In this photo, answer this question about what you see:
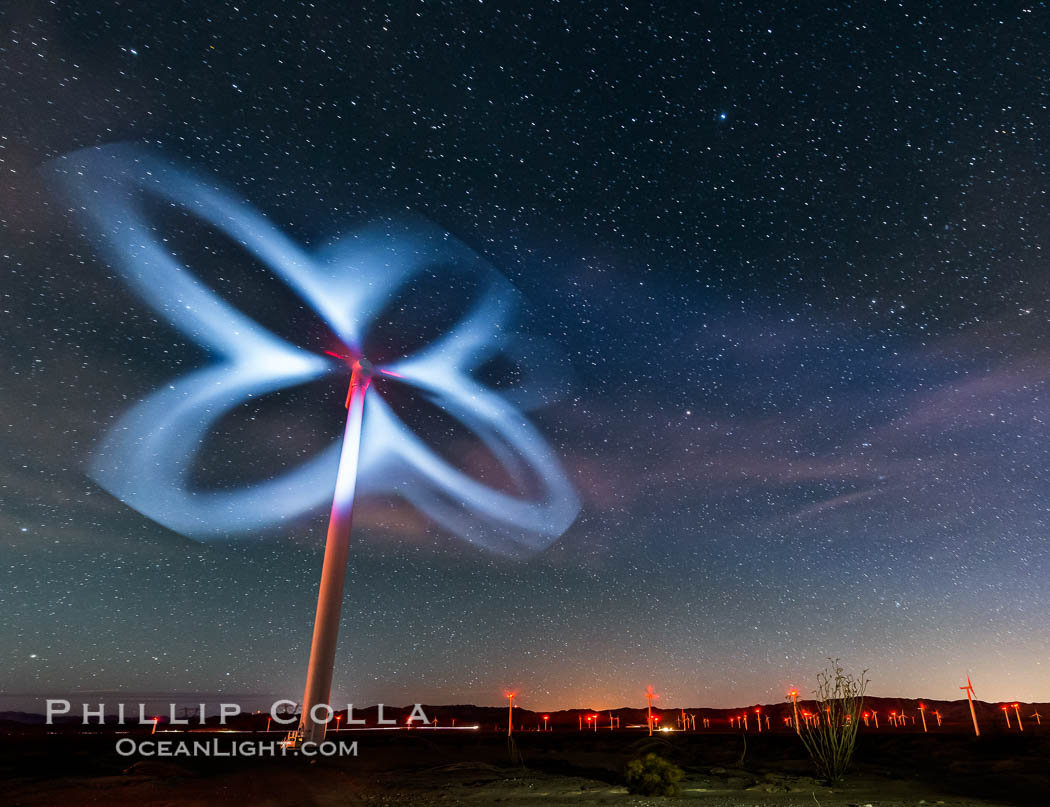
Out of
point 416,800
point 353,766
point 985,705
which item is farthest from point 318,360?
point 985,705

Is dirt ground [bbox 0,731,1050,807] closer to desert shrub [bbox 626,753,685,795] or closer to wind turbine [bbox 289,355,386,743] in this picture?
desert shrub [bbox 626,753,685,795]

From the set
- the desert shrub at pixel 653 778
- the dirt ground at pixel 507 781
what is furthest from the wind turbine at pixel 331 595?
the desert shrub at pixel 653 778

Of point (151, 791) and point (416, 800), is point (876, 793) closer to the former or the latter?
point (416, 800)

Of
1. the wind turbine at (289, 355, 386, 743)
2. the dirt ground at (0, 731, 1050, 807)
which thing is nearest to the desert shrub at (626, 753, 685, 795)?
the dirt ground at (0, 731, 1050, 807)

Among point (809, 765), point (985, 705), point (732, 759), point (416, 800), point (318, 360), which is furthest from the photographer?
point (985, 705)

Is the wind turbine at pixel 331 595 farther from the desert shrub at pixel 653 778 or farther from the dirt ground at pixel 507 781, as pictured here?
the desert shrub at pixel 653 778

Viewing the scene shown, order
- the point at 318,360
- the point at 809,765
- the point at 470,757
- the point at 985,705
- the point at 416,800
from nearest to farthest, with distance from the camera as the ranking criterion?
the point at 416,800, the point at 809,765, the point at 470,757, the point at 318,360, the point at 985,705
